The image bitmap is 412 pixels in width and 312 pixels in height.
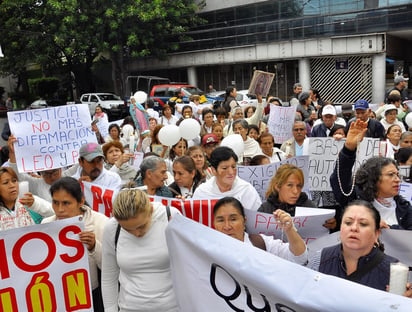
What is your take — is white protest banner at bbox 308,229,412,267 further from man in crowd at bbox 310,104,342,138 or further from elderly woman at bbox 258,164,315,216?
man in crowd at bbox 310,104,342,138

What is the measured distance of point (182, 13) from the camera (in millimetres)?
27703

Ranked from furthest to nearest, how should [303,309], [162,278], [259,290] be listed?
[162,278] < [259,290] < [303,309]

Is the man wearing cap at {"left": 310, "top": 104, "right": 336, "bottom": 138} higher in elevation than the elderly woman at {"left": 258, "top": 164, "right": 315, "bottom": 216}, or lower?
higher

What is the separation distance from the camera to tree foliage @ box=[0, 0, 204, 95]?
2538cm

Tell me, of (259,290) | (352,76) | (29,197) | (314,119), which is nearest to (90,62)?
(352,76)

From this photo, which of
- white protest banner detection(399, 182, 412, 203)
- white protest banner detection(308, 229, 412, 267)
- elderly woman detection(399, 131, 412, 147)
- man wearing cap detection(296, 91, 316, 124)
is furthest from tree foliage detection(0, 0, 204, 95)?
white protest banner detection(308, 229, 412, 267)

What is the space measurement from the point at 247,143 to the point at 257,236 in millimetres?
3211

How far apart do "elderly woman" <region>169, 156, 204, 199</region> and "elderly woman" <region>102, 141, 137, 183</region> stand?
1041 mm

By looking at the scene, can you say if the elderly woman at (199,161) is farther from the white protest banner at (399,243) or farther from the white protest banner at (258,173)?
the white protest banner at (399,243)

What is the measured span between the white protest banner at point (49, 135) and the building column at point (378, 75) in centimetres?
1839

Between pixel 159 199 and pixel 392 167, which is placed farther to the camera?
pixel 159 199

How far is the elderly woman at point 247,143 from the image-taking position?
6004mm

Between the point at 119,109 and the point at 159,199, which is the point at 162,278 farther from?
the point at 119,109

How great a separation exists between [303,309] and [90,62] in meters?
30.9
